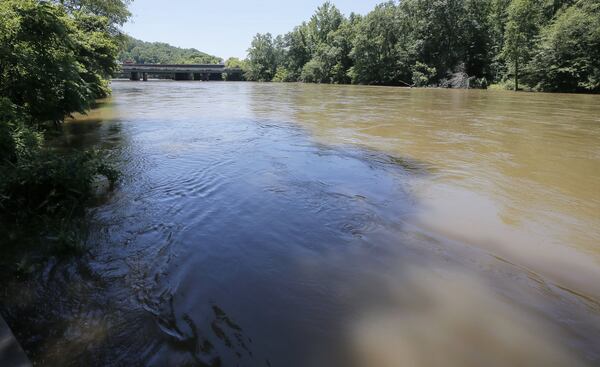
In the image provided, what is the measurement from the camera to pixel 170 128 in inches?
523

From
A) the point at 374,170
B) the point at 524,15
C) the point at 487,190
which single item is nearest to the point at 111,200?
the point at 374,170

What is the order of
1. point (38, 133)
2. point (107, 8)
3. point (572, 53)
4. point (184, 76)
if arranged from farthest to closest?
point (184, 76) → point (572, 53) → point (107, 8) → point (38, 133)

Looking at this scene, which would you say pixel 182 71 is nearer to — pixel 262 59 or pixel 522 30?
pixel 262 59

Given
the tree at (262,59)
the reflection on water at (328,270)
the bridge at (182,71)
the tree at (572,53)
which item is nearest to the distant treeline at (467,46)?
the tree at (572,53)

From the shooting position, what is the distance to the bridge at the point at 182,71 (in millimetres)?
86312

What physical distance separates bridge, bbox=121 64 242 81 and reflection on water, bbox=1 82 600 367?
291 feet

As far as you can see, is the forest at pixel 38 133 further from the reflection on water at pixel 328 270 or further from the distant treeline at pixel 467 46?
the distant treeline at pixel 467 46

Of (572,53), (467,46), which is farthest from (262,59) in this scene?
(572,53)

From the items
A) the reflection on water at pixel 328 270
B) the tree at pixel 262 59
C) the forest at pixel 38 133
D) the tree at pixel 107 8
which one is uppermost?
the tree at pixel 262 59

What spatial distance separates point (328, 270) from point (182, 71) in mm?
98747

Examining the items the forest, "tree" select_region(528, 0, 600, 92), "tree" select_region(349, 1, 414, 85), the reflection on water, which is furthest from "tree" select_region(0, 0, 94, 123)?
"tree" select_region(349, 1, 414, 85)

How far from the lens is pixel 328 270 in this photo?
3.88 meters

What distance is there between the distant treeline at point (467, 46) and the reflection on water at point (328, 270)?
115 ft

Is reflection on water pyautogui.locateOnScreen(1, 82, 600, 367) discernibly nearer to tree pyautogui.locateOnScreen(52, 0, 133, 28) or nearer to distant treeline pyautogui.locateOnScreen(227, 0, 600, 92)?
tree pyautogui.locateOnScreen(52, 0, 133, 28)
